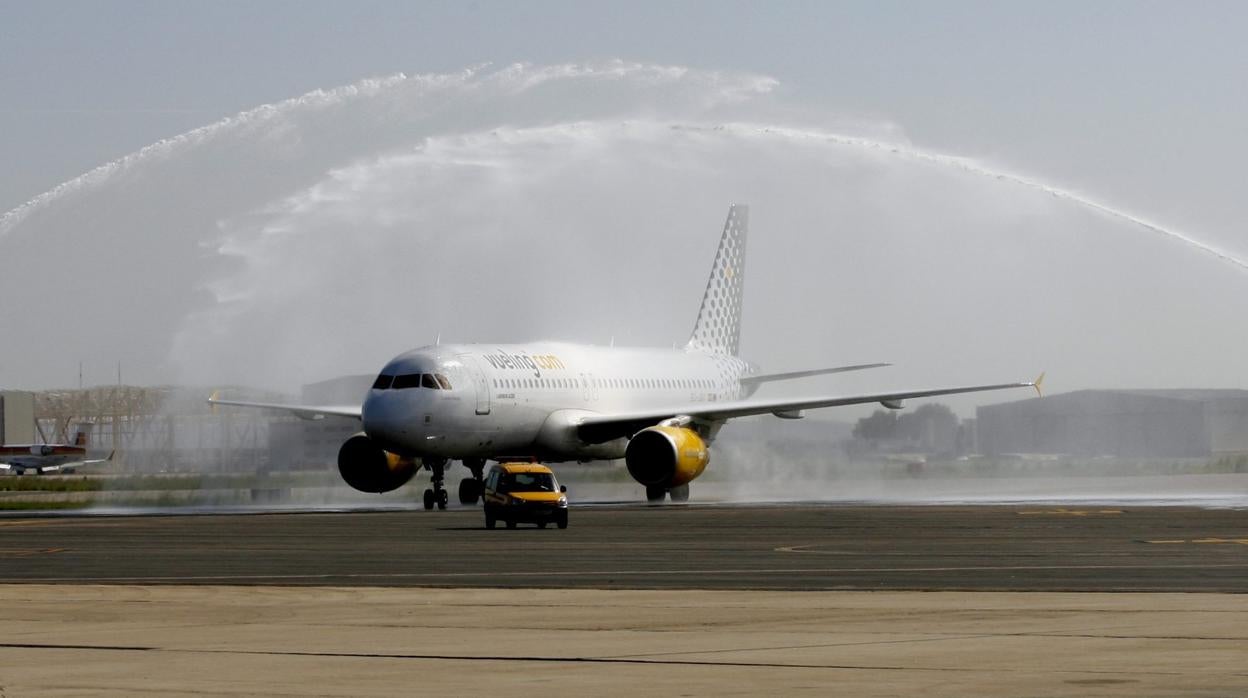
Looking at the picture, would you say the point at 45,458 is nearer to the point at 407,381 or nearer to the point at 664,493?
the point at 664,493

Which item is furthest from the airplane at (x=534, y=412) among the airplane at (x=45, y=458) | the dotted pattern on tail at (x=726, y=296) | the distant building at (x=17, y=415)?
the airplane at (x=45, y=458)

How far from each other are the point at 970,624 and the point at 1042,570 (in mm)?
9143

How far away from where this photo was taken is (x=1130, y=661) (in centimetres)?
1755

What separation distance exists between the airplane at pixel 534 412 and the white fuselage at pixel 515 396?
0.15ft

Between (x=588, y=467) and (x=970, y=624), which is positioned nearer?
(x=970, y=624)

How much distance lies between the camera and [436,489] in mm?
62875

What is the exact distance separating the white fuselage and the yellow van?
1308cm

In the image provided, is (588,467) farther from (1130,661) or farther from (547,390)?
(1130,661)

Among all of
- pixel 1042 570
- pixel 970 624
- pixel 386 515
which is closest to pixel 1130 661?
pixel 970 624

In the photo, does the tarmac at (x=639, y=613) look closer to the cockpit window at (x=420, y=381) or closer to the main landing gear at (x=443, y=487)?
the cockpit window at (x=420, y=381)

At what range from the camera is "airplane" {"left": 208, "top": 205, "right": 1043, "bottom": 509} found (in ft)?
201

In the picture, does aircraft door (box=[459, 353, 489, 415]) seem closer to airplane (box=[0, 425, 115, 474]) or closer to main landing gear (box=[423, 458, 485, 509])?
main landing gear (box=[423, 458, 485, 509])

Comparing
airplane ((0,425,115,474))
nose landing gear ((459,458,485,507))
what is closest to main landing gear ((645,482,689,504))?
nose landing gear ((459,458,485,507))

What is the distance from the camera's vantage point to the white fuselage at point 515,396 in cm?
6091
